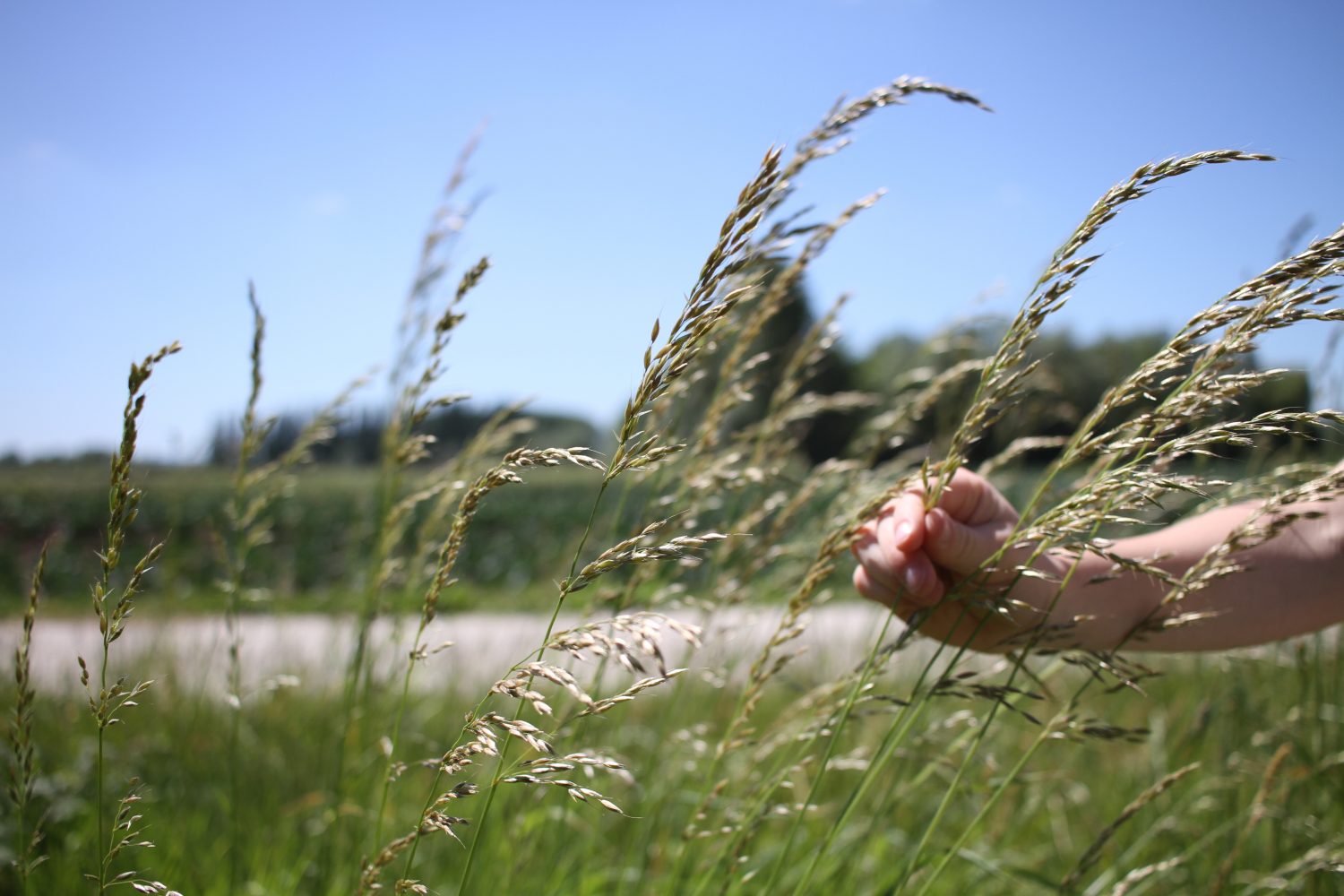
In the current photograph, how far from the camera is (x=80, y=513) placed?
11008 millimetres

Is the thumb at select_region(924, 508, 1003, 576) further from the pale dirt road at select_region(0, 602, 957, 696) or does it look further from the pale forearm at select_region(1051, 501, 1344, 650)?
the pale dirt road at select_region(0, 602, 957, 696)

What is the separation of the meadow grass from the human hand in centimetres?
6

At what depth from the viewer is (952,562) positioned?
4.22 ft

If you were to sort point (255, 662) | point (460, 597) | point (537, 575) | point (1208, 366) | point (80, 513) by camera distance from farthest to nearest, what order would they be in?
point (80, 513), point (537, 575), point (460, 597), point (255, 662), point (1208, 366)

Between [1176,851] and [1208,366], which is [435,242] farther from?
[1176,851]

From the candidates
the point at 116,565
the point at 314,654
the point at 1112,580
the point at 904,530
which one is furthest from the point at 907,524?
the point at 314,654

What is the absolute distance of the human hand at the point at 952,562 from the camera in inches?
49.5

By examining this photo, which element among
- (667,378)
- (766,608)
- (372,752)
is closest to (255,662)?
(372,752)

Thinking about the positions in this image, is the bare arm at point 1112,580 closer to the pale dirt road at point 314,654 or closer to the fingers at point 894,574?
the fingers at point 894,574

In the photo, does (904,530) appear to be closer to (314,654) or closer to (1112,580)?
(1112,580)

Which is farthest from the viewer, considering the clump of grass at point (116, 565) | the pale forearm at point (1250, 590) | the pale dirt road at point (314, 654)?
the pale dirt road at point (314, 654)

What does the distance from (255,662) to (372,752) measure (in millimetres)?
2709

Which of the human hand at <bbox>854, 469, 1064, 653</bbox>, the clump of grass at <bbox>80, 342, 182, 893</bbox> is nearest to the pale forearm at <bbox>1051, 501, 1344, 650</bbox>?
the human hand at <bbox>854, 469, 1064, 653</bbox>

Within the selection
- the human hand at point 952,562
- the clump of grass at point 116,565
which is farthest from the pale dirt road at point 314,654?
the clump of grass at point 116,565
